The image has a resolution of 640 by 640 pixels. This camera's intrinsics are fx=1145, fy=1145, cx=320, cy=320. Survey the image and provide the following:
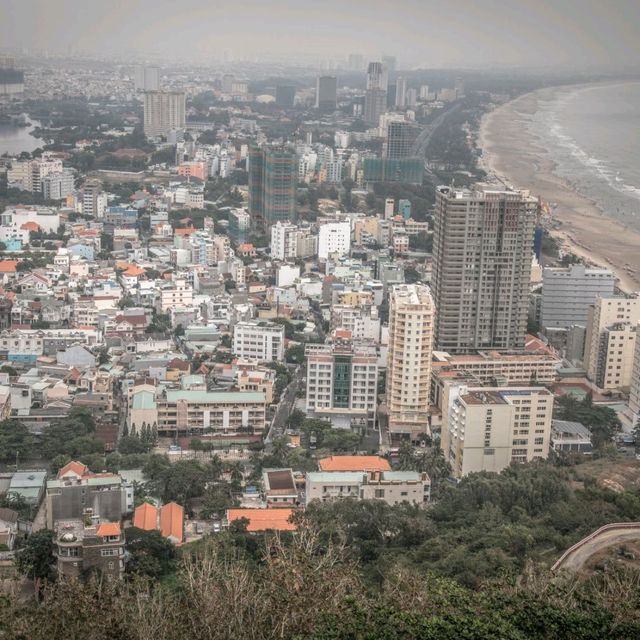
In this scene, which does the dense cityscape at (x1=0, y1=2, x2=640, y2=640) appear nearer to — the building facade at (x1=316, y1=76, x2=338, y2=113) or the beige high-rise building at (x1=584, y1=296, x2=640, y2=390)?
the beige high-rise building at (x1=584, y1=296, x2=640, y2=390)

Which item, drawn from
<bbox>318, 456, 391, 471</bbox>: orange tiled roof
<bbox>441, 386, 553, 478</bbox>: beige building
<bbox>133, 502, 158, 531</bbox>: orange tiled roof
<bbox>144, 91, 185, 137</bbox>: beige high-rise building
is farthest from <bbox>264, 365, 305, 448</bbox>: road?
<bbox>144, 91, 185, 137</bbox>: beige high-rise building

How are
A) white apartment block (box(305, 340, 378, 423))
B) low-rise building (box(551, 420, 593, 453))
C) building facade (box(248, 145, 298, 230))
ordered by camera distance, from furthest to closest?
building facade (box(248, 145, 298, 230)) → white apartment block (box(305, 340, 378, 423)) → low-rise building (box(551, 420, 593, 453))

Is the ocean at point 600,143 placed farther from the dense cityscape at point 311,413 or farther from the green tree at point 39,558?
the green tree at point 39,558

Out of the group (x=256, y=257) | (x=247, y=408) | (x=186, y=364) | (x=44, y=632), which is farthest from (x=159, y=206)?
(x=44, y=632)

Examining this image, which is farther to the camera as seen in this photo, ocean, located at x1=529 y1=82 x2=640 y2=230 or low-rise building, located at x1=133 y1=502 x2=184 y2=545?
ocean, located at x1=529 y1=82 x2=640 y2=230

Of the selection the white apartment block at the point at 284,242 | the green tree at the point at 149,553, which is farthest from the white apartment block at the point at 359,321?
the green tree at the point at 149,553
